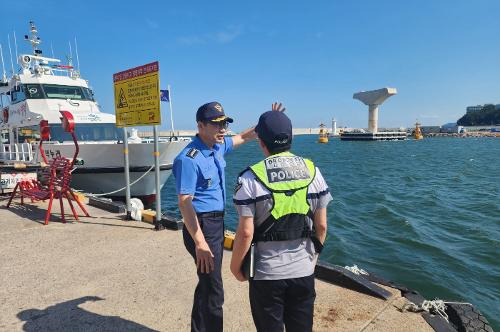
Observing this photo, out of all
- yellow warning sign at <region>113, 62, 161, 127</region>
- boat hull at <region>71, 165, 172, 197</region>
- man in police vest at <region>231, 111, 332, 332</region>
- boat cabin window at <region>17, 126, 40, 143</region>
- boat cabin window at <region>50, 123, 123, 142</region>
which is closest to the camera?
man in police vest at <region>231, 111, 332, 332</region>

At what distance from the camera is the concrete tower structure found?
102m

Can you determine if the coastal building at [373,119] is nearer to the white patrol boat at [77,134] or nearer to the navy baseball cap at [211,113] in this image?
the white patrol boat at [77,134]

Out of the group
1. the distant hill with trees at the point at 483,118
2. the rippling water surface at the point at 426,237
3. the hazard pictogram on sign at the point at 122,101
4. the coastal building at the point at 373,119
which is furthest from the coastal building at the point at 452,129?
the hazard pictogram on sign at the point at 122,101

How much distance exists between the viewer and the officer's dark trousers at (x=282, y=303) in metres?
1.98

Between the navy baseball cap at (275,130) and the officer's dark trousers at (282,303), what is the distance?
79cm

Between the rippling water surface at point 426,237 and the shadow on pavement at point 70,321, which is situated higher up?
the shadow on pavement at point 70,321

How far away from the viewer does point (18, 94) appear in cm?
1368

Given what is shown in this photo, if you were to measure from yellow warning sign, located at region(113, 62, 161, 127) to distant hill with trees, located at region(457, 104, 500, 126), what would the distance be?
18069 centimetres

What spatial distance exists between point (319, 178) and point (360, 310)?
6.54 ft

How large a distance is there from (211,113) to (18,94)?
14361 mm

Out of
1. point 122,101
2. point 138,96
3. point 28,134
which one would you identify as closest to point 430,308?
point 138,96

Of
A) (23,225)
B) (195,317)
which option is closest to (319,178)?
(195,317)

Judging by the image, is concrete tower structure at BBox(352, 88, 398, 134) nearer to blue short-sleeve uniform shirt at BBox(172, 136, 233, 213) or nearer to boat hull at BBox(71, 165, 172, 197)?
boat hull at BBox(71, 165, 172, 197)

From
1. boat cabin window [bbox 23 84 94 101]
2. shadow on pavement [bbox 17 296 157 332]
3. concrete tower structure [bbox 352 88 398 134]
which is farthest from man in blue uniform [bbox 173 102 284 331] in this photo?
concrete tower structure [bbox 352 88 398 134]
